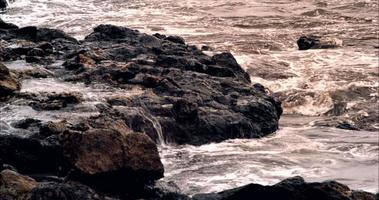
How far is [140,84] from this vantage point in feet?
50.7

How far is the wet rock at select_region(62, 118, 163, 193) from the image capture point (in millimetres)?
8320

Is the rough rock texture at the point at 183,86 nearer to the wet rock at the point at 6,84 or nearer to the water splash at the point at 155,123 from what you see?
the water splash at the point at 155,123

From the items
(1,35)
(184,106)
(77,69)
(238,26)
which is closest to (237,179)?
(184,106)

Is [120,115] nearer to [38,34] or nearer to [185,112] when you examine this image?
[185,112]

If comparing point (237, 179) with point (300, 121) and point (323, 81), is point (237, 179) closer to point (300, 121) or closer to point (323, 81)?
point (300, 121)

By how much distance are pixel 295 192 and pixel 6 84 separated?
7495 millimetres

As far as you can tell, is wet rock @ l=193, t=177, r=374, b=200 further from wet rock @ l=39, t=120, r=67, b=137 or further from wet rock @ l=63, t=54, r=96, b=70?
wet rock @ l=63, t=54, r=96, b=70

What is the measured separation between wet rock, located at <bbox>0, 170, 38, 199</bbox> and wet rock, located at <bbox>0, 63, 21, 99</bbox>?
5599 millimetres

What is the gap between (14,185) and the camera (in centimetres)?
757

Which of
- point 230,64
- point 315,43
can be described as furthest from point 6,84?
point 315,43

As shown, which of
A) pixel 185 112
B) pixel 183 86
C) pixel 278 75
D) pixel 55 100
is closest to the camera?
pixel 55 100

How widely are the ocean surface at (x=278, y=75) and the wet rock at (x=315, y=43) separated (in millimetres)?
336

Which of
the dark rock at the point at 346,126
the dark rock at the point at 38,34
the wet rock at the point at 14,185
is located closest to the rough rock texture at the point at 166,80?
the dark rock at the point at 38,34

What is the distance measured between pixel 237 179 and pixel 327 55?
42.5 ft
